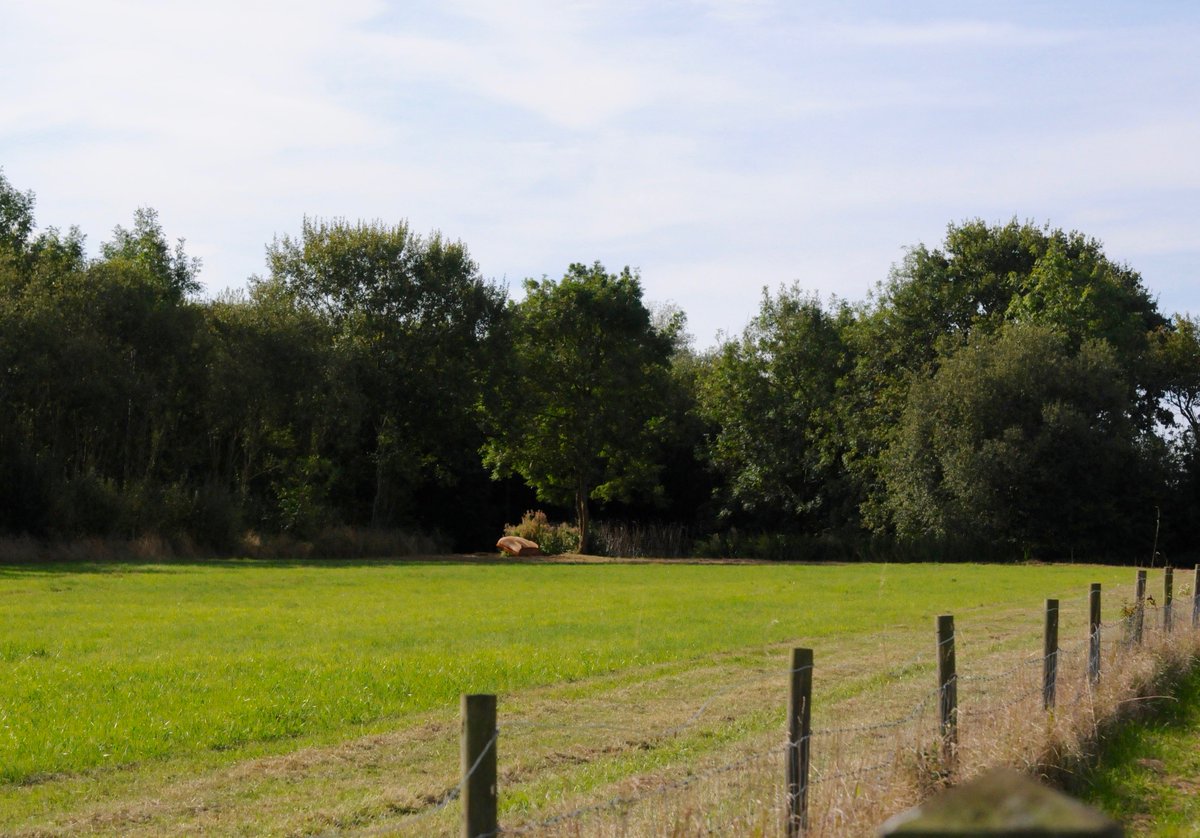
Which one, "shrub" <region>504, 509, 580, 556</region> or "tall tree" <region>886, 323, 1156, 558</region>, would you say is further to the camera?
"shrub" <region>504, 509, 580, 556</region>

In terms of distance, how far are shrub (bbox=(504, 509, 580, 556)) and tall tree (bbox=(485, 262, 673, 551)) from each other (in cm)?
73

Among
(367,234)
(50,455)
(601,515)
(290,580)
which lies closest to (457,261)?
(367,234)

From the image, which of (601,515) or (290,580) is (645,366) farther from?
(290,580)

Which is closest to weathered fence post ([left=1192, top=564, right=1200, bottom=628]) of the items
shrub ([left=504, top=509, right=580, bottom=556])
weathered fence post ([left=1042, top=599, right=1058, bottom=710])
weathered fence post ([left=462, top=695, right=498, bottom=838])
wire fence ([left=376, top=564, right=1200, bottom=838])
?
wire fence ([left=376, top=564, right=1200, bottom=838])

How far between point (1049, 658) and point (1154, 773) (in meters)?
1.22

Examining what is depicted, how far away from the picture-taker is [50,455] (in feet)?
137

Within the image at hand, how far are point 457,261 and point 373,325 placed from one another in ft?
15.4

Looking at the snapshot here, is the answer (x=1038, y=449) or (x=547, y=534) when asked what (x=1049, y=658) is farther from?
(x=547, y=534)

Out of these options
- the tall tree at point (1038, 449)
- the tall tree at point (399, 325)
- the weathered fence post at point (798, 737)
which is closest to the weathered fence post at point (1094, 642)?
the weathered fence post at point (798, 737)

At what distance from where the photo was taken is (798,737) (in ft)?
21.7

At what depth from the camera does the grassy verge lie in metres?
8.96

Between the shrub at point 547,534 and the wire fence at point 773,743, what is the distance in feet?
134

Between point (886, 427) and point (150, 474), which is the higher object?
point (886, 427)

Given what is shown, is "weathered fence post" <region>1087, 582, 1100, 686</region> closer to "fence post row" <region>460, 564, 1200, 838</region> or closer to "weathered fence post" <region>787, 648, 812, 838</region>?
"fence post row" <region>460, 564, 1200, 838</region>
